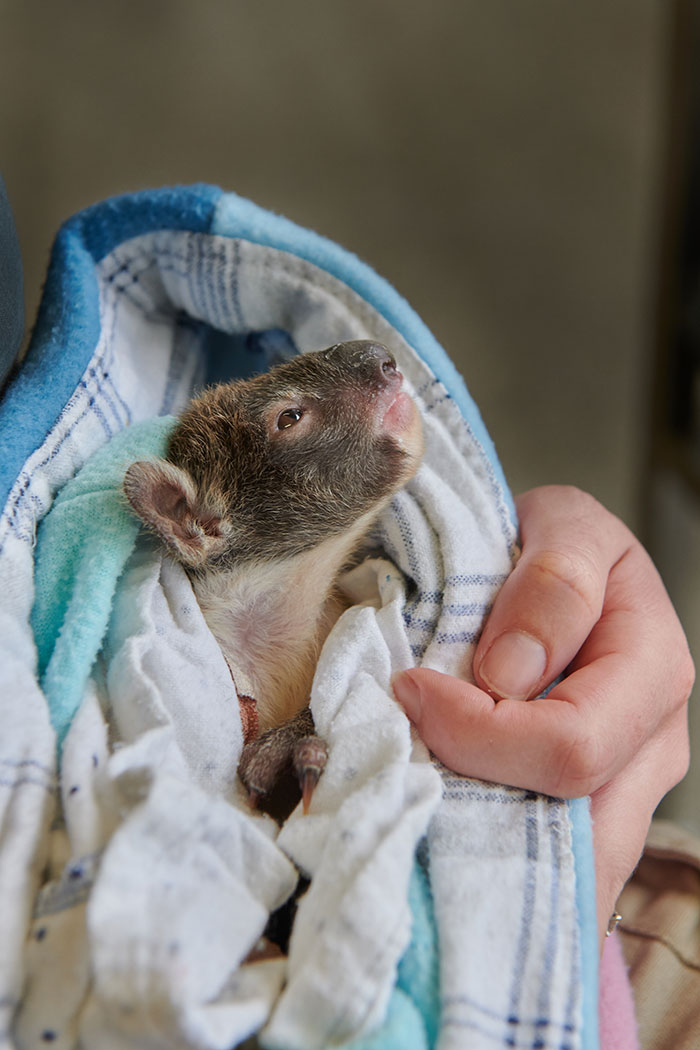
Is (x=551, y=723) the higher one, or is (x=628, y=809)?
(x=551, y=723)

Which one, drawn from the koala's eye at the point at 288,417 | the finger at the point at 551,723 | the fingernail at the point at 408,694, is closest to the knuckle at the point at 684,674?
the finger at the point at 551,723

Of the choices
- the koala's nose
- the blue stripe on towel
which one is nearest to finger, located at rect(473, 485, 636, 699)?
the koala's nose

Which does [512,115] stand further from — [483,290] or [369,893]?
[369,893]

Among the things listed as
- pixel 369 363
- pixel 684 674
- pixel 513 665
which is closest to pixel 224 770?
pixel 513 665

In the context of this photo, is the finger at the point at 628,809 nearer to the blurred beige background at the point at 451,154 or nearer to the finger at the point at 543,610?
the finger at the point at 543,610

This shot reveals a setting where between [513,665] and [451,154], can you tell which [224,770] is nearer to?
[513,665]

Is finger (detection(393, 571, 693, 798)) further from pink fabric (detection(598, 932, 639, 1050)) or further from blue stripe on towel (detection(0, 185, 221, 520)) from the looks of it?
blue stripe on towel (detection(0, 185, 221, 520))

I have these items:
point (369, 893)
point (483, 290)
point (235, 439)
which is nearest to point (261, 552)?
point (235, 439)
